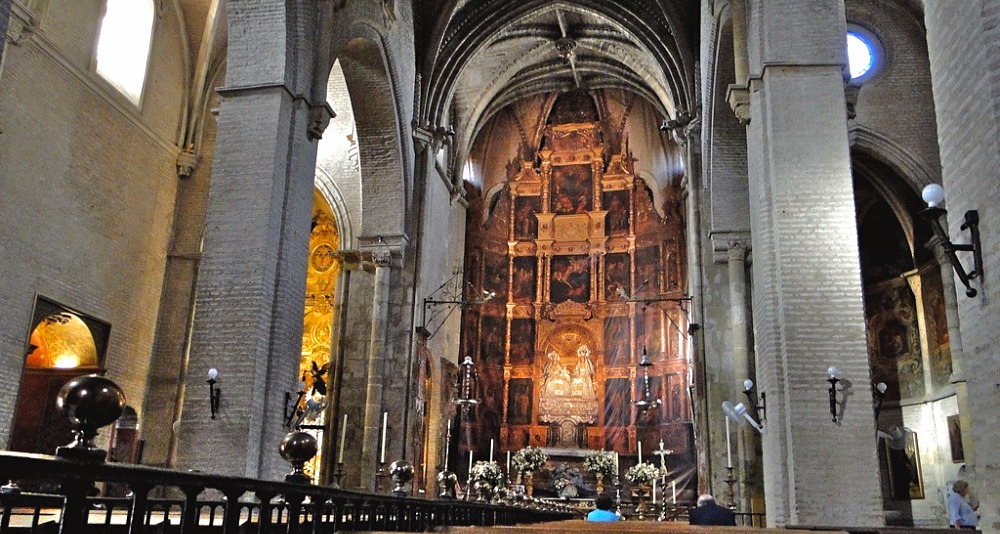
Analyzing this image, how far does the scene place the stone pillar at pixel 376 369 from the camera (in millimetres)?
19234

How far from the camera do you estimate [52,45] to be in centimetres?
1509

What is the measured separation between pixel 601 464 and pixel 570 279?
26.5ft

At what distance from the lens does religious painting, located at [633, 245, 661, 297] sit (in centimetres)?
2986

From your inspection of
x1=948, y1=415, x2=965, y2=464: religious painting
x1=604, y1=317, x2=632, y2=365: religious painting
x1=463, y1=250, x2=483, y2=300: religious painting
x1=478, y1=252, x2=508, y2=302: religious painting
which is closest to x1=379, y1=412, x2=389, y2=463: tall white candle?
x1=463, y1=250, x2=483, y2=300: religious painting

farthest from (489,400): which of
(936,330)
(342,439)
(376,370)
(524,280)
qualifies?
(936,330)

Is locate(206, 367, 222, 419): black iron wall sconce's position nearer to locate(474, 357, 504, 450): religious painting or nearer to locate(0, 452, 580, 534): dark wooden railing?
locate(0, 452, 580, 534): dark wooden railing

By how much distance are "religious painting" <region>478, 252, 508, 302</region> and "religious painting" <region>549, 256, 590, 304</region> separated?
1.73m

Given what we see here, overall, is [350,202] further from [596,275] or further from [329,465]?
[596,275]

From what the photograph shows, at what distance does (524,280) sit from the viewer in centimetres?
3161

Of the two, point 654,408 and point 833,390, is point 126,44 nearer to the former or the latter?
point 833,390

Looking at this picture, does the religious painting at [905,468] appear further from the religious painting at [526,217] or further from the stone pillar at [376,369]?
the religious painting at [526,217]

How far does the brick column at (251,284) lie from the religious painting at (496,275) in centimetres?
1754

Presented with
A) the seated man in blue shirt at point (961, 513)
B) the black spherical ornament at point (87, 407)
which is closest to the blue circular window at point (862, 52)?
the seated man in blue shirt at point (961, 513)

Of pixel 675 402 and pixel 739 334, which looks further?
pixel 675 402
